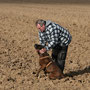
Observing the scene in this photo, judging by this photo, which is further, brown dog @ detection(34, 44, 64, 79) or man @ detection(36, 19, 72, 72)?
brown dog @ detection(34, 44, 64, 79)

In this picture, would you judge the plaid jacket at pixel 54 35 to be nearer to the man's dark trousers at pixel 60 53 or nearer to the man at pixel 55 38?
the man at pixel 55 38

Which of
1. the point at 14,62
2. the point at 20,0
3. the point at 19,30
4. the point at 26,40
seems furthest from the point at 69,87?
the point at 20,0

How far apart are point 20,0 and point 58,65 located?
112 ft

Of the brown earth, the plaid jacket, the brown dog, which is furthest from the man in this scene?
the brown earth

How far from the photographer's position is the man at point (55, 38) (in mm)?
5941

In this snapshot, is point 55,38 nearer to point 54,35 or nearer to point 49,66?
point 54,35

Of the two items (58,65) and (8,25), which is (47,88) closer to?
(58,65)

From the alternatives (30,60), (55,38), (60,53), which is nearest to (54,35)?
(55,38)

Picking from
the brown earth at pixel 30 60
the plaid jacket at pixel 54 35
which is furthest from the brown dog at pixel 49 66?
the plaid jacket at pixel 54 35

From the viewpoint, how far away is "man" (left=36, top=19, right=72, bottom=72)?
594 cm

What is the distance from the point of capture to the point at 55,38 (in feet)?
19.6

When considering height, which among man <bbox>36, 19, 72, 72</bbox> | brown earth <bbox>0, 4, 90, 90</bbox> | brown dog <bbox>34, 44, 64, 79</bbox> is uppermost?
man <bbox>36, 19, 72, 72</bbox>

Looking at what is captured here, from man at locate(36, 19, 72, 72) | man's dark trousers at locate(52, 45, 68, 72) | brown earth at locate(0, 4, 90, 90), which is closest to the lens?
man at locate(36, 19, 72, 72)

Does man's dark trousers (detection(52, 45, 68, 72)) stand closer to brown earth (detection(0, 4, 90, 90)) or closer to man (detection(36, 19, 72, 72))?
man (detection(36, 19, 72, 72))
